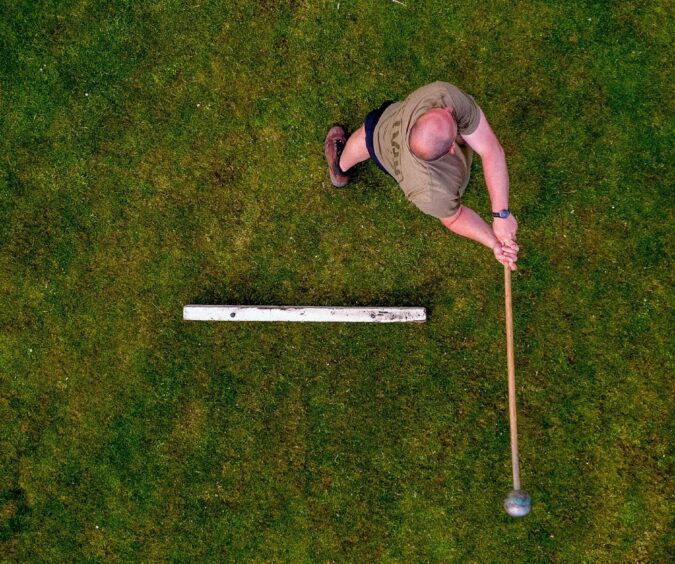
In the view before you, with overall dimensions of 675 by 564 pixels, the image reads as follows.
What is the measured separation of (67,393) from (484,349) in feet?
13.8

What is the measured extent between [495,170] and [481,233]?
0.49 m

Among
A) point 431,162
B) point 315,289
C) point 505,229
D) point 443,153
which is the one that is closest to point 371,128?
point 431,162

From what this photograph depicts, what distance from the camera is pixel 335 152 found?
5.11 meters

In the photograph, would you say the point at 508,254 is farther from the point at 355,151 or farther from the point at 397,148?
the point at 355,151

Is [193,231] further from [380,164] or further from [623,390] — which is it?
[623,390]

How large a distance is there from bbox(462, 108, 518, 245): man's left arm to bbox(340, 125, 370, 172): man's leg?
960 mm

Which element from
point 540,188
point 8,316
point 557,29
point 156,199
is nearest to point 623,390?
point 540,188

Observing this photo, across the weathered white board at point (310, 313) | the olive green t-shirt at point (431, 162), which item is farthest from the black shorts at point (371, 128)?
the weathered white board at point (310, 313)

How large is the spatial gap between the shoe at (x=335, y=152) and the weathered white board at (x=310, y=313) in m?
1.24

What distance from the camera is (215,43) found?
5352mm

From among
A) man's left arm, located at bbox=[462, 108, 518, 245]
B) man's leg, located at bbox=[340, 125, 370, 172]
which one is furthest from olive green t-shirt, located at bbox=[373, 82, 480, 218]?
→ man's leg, located at bbox=[340, 125, 370, 172]

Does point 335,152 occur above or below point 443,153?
above

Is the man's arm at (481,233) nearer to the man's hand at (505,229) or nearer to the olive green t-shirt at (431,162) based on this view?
the man's hand at (505,229)

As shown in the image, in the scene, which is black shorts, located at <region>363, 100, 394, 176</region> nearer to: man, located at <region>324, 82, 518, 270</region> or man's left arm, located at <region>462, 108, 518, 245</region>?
man, located at <region>324, 82, 518, 270</region>
